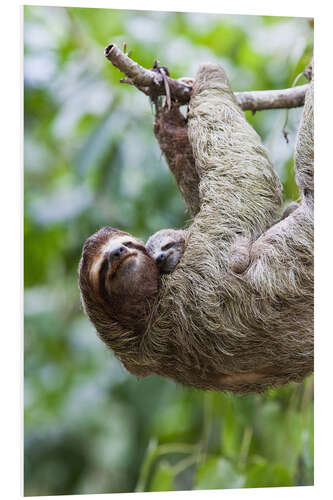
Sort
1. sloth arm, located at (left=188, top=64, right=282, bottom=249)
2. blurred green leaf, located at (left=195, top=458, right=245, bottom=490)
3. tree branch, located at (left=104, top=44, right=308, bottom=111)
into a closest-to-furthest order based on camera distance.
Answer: tree branch, located at (left=104, top=44, right=308, bottom=111), sloth arm, located at (left=188, top=64, right=282, bottom=249), blurred green leaf, located at (left=195, top=458, right=245, bottom=490)

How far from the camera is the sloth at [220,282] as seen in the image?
3.37 meters

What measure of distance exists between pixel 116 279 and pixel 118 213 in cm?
155

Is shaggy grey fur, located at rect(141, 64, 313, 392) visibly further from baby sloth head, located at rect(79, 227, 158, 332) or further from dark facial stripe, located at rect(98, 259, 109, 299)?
dark facial stripe, located at rect(98, 259, 109, 299)

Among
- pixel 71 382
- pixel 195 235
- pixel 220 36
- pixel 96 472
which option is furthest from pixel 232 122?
pixel 96 472

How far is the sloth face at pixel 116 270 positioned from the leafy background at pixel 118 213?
3.12 ft

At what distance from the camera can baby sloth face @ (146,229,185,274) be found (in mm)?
3486

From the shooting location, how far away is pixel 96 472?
4.93m

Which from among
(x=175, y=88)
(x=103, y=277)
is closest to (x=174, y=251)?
(x=103, y=277)

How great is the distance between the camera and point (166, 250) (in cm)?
Answer: 350

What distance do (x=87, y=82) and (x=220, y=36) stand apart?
86cm

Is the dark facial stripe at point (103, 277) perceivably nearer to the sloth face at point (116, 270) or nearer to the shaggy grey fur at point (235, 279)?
the sloth face at point (116, 270)

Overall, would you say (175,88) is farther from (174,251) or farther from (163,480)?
(163,480)

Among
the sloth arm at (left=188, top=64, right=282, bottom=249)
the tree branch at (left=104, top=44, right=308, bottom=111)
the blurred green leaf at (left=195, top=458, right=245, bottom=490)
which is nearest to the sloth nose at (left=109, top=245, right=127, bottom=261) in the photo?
the sloth arm at (left=188, top=64, right=282, bottom=249)

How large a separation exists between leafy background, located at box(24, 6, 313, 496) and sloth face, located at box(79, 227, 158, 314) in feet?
3.12
